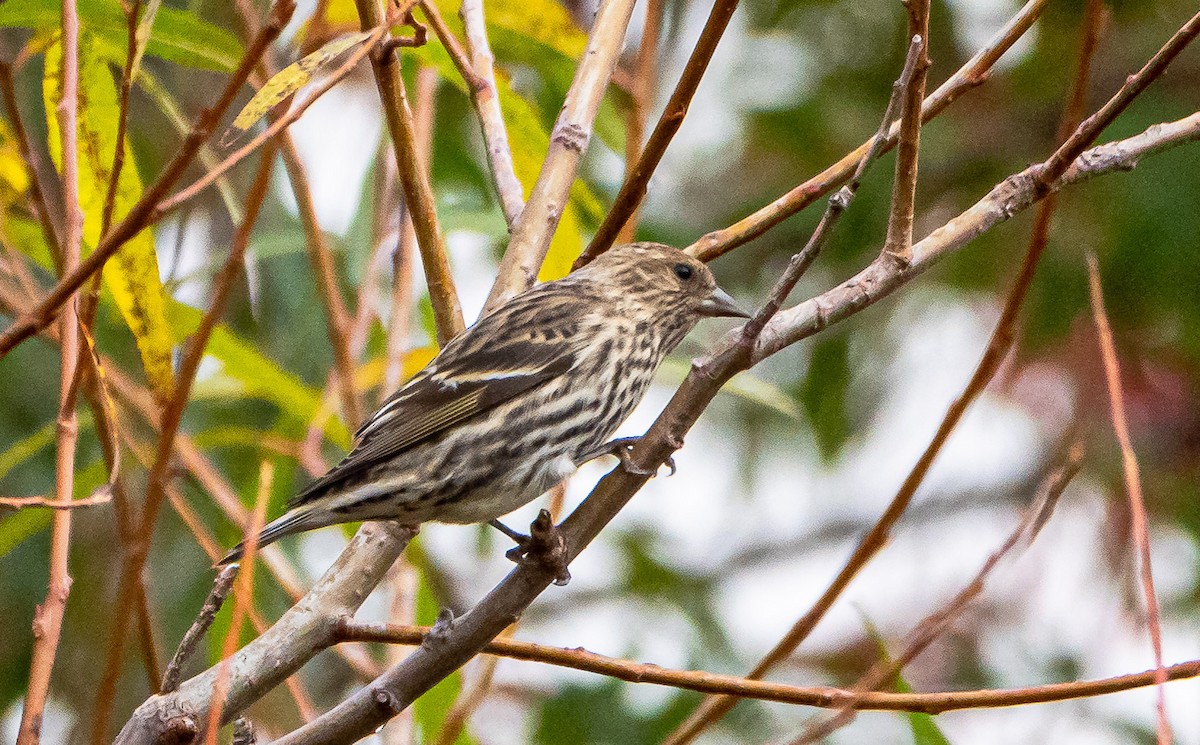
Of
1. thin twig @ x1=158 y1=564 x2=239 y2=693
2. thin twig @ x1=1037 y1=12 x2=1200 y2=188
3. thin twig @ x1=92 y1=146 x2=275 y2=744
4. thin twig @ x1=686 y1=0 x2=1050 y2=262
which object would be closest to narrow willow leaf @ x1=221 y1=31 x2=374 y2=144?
thin twig @ x1=92 y1=146 x2=275 y2=744

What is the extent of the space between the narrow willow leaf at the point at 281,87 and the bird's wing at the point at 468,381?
4.58 feet

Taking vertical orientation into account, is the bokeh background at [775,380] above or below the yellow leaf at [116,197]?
above

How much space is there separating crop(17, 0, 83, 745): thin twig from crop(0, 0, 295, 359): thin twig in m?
0.25

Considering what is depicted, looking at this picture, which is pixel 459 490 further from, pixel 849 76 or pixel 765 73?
pixel 765 73

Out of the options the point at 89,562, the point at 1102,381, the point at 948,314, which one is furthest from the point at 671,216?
the point at 89,562

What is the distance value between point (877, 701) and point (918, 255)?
0.80m

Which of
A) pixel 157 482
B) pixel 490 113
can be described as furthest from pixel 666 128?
pixel 157 482

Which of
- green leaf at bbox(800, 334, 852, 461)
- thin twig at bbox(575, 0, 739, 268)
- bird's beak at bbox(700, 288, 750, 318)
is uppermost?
green leaf at bbox(800, 334, 852, 461)

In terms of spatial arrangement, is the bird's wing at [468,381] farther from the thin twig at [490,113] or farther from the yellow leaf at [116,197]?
the yellow leaf at [116,197]

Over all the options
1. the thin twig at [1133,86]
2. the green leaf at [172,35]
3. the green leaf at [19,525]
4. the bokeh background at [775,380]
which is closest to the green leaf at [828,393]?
the bokeh background at [775,380]

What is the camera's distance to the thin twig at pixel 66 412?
6.08ft

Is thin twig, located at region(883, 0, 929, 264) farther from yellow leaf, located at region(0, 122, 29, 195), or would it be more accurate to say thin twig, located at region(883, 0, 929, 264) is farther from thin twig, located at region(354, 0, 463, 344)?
yellow leaf, located at region(0, 122, 29, 195)

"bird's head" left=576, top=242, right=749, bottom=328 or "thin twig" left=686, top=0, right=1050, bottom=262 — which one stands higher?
"bird's head" left=576, top=242, right=749, bottom=328

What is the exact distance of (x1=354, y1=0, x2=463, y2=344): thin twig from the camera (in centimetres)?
273
